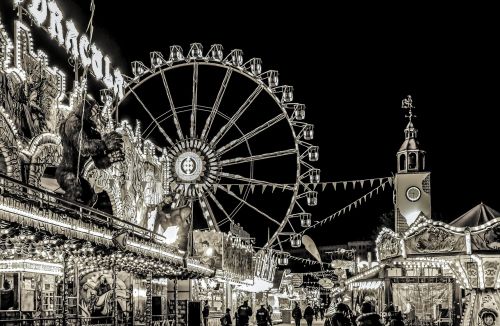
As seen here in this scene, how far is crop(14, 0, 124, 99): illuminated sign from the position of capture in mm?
21141

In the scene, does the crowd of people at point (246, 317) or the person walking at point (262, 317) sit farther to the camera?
the person walking at point (262, 317)

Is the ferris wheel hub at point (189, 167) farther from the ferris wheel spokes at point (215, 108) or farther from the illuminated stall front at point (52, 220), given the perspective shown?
the illuminated stall front at point (52, 220)

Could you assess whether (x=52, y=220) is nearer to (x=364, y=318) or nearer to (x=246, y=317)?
(x=364, y=318)

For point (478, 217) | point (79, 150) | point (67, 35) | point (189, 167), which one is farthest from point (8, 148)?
point (189, 167)

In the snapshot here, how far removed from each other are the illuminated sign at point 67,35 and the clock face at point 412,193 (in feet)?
90.6

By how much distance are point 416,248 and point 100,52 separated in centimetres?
1202

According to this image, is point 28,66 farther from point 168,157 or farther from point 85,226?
point 168,157

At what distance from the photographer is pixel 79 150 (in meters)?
20.4

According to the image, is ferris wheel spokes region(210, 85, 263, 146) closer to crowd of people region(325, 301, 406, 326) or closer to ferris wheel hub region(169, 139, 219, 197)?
ferris wheel hub region(169, 139, 219, 197)

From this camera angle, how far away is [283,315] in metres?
69.1

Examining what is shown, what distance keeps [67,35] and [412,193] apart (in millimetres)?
32164

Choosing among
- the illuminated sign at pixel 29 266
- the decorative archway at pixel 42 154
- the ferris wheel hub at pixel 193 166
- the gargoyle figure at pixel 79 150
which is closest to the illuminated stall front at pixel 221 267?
the ferris wheel hub at pixel 193 166

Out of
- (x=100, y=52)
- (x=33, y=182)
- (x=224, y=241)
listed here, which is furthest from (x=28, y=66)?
(x=224, y=241)

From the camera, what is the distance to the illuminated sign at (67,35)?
69.4ft
